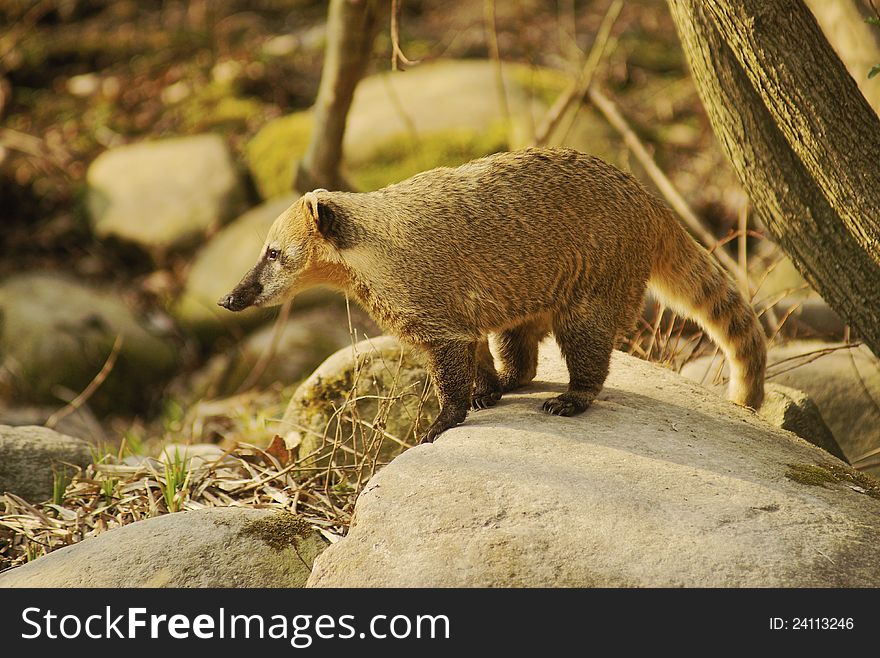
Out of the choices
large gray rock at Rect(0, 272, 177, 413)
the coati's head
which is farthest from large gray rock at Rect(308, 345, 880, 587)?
large gray rock at Rect(0, 272, 177, 413)

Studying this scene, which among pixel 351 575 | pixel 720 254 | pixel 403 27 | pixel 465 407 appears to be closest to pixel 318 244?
pixel 465 407

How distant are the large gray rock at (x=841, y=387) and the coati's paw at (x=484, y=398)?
179cm

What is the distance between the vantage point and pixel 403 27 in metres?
13.5

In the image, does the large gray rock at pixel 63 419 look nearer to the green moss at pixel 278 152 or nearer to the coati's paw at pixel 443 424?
the green moss at pixel 278 152

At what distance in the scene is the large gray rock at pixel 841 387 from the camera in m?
6.19

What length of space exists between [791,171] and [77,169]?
8843 mm

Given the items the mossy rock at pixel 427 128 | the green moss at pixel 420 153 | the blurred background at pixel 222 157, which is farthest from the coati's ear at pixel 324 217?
the green moss at pixel 420 153

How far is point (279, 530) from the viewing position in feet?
14.0

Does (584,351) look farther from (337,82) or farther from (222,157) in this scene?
(222,157)

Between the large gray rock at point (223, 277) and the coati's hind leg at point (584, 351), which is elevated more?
the coati's hind leg at point (584, 351)

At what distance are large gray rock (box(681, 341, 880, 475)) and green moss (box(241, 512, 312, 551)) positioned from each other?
299cm

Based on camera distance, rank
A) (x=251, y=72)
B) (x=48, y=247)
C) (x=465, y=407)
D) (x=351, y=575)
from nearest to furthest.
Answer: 1. (x=351, y=575)
2. (x=465, y=407)
3. (x=48, y=247)
4. (x=251, y=72)

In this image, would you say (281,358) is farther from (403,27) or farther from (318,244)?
(403,27)

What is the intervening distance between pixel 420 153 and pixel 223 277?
7.36 feet
